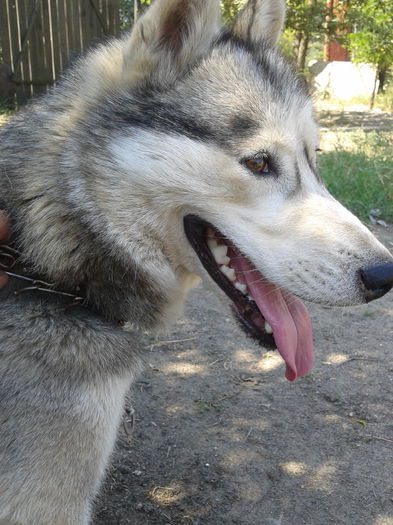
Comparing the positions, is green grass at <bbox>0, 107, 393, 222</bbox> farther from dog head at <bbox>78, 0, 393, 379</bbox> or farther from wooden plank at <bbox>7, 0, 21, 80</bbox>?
wooden plank at <bbox>7, 0, 21, 80</bbox>

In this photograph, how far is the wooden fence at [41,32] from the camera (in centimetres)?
1062

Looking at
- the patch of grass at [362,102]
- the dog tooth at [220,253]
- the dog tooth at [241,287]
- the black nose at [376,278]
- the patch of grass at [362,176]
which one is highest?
the black nose at [376,278]

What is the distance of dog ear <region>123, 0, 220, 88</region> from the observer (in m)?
2.04

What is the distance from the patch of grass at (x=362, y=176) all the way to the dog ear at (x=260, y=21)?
3.73m

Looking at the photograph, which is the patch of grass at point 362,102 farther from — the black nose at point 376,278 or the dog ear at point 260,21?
the black nose at point 376,278

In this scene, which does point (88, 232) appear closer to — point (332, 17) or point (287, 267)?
point (287, 267)

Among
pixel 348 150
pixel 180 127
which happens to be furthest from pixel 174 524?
pixel 348 150

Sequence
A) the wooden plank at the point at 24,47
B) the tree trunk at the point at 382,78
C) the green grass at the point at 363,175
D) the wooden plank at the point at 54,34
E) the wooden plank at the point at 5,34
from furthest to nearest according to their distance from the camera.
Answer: the tree trunk at the point at 382,78 < the wooden plank at the point at 54,34 < the wooden plank at the point at 24,47 < the wooden plank at the point at 5,34 < the green grass at the point at 363,175

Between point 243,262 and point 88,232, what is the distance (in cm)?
58

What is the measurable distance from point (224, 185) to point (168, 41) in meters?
0.59

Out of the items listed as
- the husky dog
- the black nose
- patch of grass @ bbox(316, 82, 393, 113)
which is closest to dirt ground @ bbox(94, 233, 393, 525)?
the husky dog

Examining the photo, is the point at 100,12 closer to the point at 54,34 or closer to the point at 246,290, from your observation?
the point at 54,34

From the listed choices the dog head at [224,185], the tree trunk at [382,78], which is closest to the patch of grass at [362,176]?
the dog head at [224,185]

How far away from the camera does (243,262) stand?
2152mm
